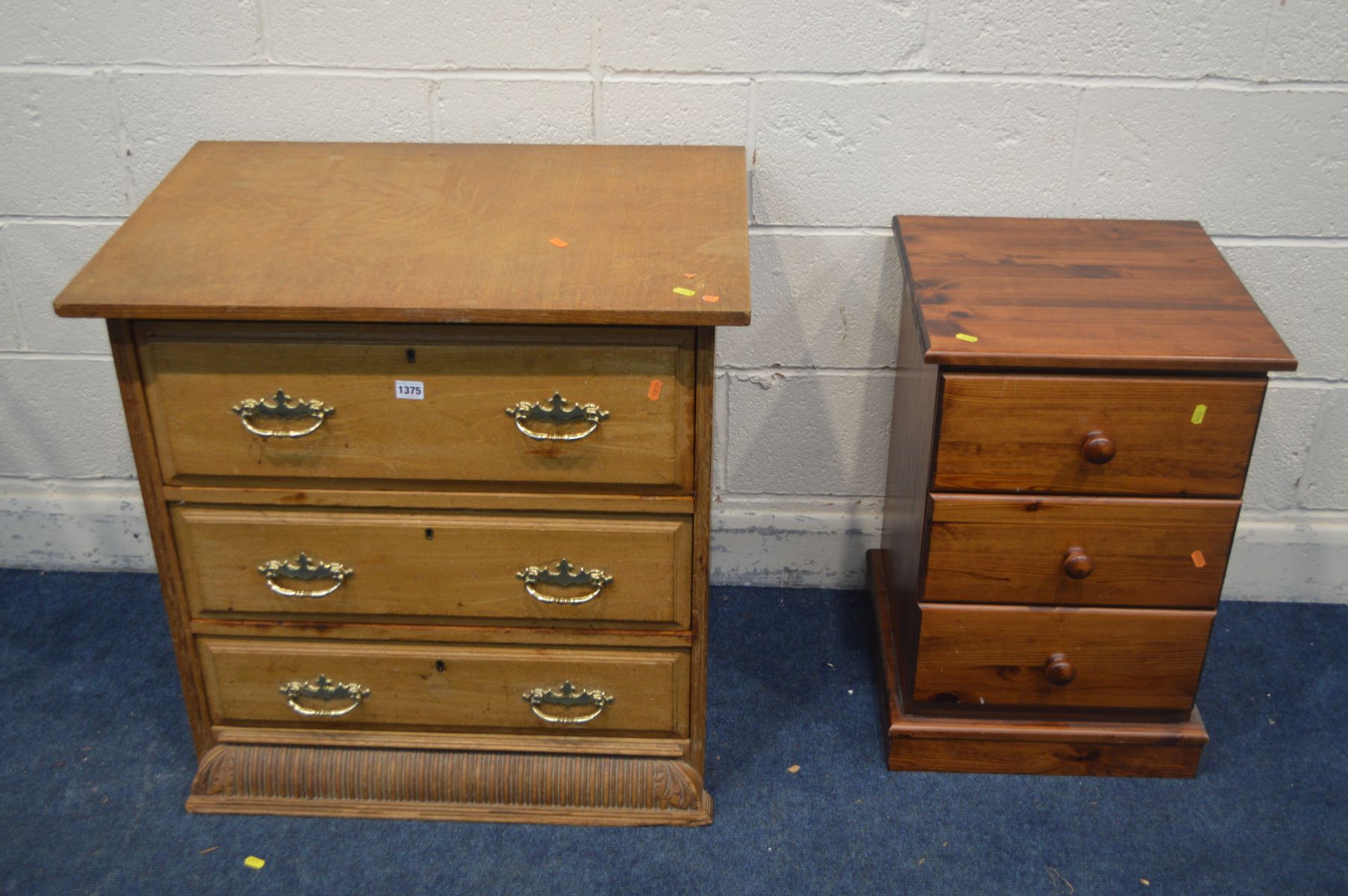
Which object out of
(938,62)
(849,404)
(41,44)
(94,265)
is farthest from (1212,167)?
(41,44)

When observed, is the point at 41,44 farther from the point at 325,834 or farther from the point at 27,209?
the point at 325,834

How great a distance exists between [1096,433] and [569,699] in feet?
2.68

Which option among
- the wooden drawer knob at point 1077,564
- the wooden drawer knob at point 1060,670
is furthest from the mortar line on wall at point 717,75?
the wooden drawer knob at point 1060,670

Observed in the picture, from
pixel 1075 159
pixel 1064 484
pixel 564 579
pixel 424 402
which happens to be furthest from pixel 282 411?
pixel 1075 159

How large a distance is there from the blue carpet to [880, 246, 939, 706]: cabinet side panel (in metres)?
0.17

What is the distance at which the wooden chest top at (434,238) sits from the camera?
56.6 inches

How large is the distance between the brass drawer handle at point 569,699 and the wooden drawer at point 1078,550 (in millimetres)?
501

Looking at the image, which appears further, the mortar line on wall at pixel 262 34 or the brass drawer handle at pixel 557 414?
the mortar line on wall at pixel 262 34

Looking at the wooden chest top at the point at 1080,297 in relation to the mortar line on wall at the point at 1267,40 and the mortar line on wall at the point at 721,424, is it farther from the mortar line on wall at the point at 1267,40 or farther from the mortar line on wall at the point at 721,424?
the mortar line on wall at the point at 721,424

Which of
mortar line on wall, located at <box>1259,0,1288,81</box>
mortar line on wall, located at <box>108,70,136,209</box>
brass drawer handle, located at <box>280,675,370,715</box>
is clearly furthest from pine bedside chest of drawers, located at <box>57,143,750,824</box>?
mortar line on wall, located at <box>1259,0,1288,81</box>

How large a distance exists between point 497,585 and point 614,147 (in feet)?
2.32

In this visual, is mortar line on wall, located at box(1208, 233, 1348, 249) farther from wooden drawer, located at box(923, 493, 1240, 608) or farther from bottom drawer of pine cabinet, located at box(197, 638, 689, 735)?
bottom drawer of pine cabinet, located at box(197, 638, 689, 735)

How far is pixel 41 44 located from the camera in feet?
6.29

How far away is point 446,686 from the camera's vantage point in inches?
69.4
